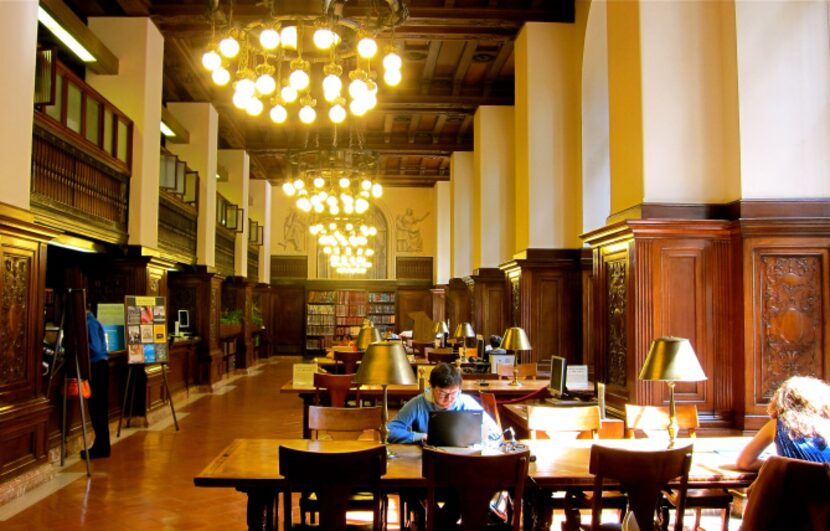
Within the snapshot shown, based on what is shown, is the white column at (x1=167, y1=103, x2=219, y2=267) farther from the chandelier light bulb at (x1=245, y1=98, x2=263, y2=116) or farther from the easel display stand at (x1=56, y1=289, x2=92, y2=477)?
the chandelier light bulb at (x1=245, y1=98, x2=263, y2=116)

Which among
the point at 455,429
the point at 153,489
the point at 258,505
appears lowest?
the point at 153,489

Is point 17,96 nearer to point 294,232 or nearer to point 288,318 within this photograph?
point 294,232

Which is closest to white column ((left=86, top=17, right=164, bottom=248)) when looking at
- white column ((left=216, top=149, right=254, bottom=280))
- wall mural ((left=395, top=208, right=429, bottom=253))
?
white column ((left=216, top=149, right=254, bottom=280))

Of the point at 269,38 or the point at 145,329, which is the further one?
the point at 145,329

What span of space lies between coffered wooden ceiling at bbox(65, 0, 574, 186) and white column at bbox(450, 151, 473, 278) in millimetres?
382

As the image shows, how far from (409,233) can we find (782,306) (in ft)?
58.4

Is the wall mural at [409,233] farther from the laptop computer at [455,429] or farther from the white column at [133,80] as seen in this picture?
the laptop computer at [455,429]

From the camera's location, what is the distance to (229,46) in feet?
15.9

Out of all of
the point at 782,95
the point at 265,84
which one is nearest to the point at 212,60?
the point at 265,84

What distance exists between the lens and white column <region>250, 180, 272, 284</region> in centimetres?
1984

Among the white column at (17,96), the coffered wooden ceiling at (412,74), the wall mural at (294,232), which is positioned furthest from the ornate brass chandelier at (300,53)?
the wall mural at (294,232)

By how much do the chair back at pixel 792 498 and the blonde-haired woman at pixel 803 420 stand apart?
551 mm

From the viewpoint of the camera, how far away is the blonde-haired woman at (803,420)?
3.00 metres

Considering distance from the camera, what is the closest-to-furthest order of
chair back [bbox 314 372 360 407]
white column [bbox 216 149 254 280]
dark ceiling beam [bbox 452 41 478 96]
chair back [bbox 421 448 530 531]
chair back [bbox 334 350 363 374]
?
chair back [bbox 421 448 530 531] → chair back [bbox 314 372 360 407] → chair back [bbox 334 350 363 374] → dark ceiling beam [bbox 452 41 478 96] → white column [bbox 216 149 254 280]
